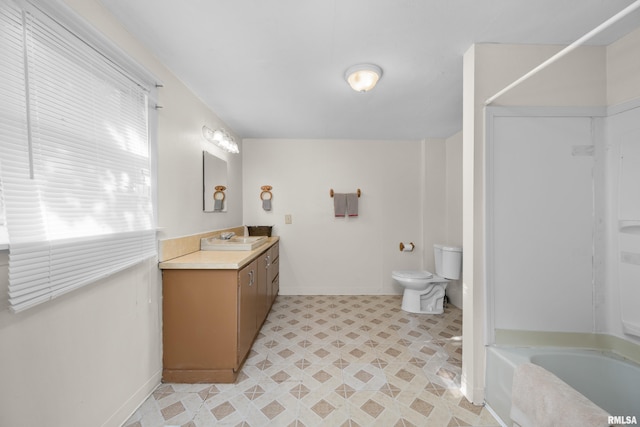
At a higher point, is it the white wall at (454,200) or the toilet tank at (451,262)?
the white wall at (454,200)

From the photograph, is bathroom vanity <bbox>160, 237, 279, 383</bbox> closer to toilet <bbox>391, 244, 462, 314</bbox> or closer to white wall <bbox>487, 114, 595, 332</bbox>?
white wall <bbox>487, 114, 595, 332</bbox>

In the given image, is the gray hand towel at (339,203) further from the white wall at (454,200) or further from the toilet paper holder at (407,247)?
the white wall at (454,200)

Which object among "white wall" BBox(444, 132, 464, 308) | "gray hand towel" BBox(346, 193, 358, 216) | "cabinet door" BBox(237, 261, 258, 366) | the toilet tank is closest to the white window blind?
"cabinet door" BBox(237, 261, 258, 366)

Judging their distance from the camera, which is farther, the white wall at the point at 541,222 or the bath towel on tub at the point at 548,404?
the white wall at the point at 541,222

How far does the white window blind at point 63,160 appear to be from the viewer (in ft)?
2.96

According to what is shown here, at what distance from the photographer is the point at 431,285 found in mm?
3068

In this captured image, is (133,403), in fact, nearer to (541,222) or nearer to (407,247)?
(541,222)

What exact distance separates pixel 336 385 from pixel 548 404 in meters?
1.16

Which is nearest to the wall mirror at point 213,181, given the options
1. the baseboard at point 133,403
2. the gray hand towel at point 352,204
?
the baseboard at point 133,403

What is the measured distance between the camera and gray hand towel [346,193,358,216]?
353 centimetres

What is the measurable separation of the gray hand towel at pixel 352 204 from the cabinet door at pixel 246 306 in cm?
171

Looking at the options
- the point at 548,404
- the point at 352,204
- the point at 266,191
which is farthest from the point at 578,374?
the point at 266,191

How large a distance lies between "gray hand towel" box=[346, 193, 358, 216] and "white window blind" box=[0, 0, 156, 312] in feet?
8.28

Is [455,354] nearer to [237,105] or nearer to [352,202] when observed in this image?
[352,202]
